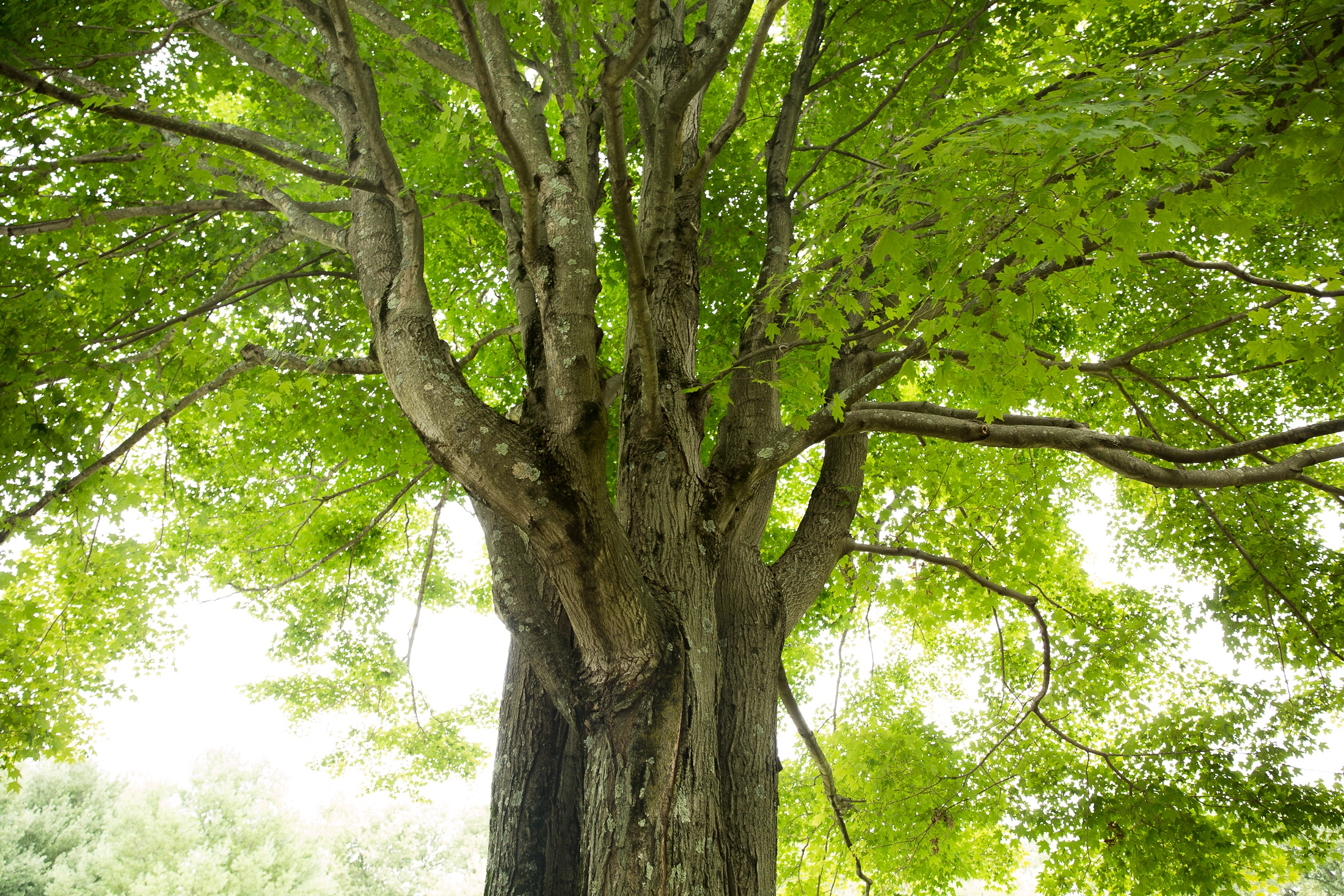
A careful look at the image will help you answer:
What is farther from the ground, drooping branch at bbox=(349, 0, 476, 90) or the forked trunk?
A: drooping branch at bbox=(349, 0, 476, 90)

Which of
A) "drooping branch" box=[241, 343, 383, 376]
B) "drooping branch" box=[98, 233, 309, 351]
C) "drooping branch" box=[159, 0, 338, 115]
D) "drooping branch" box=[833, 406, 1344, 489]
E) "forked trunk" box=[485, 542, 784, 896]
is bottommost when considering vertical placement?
"forked trunk" box=[485, 542, 784, 896]

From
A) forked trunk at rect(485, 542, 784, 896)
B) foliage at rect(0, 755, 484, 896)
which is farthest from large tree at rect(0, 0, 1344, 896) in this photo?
foliage at rect(0, 755, 484, 896)

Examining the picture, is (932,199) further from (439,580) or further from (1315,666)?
(439,580)

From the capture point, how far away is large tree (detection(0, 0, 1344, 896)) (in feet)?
8.63

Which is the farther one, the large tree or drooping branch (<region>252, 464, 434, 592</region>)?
drooping branch (<region>252, 464, 434, 592</region>)

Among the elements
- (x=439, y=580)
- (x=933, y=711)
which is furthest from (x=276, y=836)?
(x=933, y=711)

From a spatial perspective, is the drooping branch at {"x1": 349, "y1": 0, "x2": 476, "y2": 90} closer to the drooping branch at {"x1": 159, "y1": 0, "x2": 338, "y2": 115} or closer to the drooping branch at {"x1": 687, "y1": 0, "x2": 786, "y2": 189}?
the drooping branch at {"x1": 159, "y1": 0, "x2": 338, "y2": 115}

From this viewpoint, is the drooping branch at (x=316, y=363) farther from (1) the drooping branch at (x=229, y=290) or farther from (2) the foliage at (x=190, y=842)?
(2) the foliage at (x=190, y=842)

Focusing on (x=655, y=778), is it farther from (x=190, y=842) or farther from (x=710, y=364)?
(x=190, y=842)

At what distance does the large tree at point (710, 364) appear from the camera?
263 cm

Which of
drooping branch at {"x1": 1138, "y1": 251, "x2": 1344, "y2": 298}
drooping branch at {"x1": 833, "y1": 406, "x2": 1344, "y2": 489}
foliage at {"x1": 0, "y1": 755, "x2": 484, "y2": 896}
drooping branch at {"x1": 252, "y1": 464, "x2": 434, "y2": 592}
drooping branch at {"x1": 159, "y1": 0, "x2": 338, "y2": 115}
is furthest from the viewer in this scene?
foliage at {"x1": 0, "y1": 755, "x2": 484, "y2": 896}

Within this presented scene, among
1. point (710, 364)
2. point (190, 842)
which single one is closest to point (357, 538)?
point (710, 364)

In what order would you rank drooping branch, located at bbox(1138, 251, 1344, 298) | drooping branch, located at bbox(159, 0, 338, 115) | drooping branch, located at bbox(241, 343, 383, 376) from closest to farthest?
drooping branch, located at bbox(1138, 251, 1344, 298) → drooping branch, located at bbox(241, 343, 383, 376) → drooping branch, located at bbox(159, 0, 338, 115)

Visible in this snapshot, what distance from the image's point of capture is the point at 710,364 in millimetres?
5023
